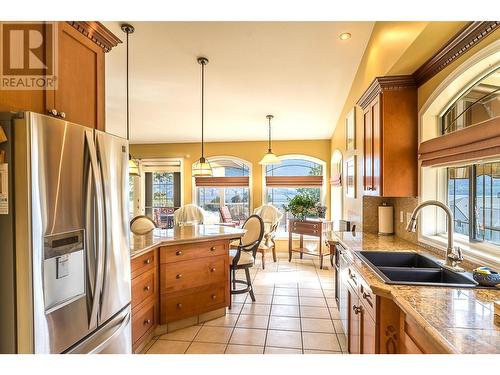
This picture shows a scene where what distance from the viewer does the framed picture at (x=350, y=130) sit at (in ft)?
11.8

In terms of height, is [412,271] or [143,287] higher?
[412,271]

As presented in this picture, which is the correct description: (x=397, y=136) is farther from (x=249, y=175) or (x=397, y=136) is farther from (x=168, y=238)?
(x=249, y=175)

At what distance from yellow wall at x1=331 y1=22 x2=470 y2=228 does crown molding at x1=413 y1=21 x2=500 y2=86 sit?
0.04 m

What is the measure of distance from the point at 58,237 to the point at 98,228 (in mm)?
238

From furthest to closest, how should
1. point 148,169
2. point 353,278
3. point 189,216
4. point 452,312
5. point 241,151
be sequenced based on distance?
point 148,169 → point 241,151 → point 189,216 → point 353,278 → point 452,312

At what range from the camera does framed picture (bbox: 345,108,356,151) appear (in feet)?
11.8

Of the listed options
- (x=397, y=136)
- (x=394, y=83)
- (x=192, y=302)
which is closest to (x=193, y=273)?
(x=192, y=302)

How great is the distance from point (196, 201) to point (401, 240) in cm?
475

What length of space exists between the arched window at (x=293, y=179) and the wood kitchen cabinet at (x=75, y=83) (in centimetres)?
456

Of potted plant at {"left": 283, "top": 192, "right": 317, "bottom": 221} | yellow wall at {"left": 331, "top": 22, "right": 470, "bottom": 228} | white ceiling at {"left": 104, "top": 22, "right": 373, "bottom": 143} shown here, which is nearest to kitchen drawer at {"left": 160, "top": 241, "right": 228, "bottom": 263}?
yellow wall at {"left": 331, "top": 22, "right": 470, "bottom": 228}

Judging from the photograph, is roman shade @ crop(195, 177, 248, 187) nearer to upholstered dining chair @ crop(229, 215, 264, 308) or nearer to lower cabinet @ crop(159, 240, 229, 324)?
upholstered dining chair @ crop(229, 215, 264, 308)

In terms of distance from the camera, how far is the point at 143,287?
2373 mm

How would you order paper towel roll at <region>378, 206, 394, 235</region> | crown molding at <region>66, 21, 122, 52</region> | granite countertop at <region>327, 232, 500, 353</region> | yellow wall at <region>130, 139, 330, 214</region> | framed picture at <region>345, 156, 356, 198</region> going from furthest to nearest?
yellow wall at <region>130, 139, 330, 214</region>, framed picture at <region>345, 156, 356, 198</region>, paper towel roll at <region>378, 206, 394, 235</region>, crown molding at <region>66, 21, 122, 52</region>, granite countertop at <region>327, 232, 500, 353</region>

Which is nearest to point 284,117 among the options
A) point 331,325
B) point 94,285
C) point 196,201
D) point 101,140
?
point 196,201
